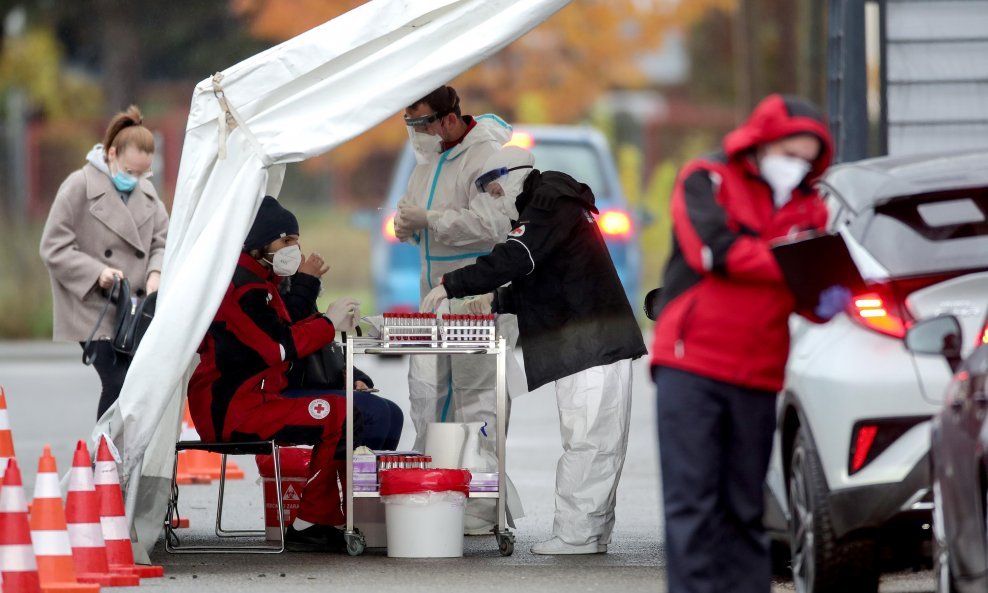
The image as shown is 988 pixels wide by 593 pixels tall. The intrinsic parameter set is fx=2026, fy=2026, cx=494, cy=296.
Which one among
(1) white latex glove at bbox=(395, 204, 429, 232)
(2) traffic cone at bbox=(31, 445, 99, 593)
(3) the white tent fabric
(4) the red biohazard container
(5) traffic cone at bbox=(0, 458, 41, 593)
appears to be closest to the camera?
(5) traffic cone at bbox=(0, 458, 41, 593)

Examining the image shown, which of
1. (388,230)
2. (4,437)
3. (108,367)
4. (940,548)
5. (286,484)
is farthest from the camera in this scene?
(388,230)

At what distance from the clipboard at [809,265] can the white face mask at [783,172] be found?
0.15 meters

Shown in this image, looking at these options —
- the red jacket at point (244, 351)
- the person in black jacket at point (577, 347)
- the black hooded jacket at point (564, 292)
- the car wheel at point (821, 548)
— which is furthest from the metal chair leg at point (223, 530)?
the car wheel at point (821, 548)

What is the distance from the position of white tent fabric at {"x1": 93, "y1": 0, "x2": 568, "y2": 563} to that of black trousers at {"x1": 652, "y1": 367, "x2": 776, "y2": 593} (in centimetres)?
264

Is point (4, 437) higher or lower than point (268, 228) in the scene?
lower

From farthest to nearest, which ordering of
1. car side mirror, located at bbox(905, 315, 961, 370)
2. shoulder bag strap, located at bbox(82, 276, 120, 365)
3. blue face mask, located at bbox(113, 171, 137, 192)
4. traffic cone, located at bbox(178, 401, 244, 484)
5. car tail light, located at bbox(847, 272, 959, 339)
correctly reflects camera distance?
traffic cone, located at bbox(178, 401, 244, 484), blue face mask, located at bbox(113, 171, 137, 192), shoulder bag strap, located at bbox(82, 276, 120, 365), car tail light, located at bbox(847, 272, 959, 339), car side mirror, located at bbox(905, 315, 961, 370)

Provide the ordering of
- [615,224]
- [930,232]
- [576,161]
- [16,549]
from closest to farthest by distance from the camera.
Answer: [930,232] → [16,549] → [615,224] → [576,161]

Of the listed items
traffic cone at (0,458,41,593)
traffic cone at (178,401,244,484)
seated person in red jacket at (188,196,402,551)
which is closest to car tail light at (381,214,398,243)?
traffic cone at (178,401,244,484)

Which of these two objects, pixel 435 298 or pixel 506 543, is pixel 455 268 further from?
pixel 506 543

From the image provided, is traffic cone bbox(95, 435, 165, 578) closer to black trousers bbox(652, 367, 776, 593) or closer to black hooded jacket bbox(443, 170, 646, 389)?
black hooded jacket bbox(443, 170, 646, 389)

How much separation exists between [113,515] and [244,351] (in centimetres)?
107

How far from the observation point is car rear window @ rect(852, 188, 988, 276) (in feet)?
22.0

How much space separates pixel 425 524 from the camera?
874 cm

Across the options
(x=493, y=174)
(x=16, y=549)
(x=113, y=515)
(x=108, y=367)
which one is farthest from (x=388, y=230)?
(x=16, y=549)
